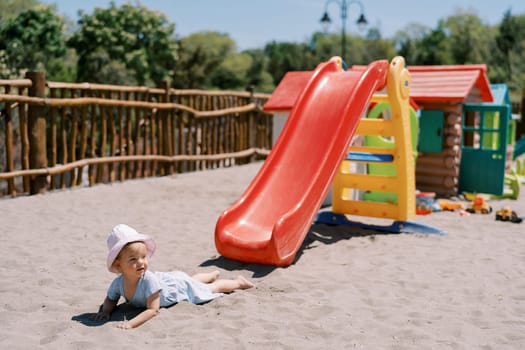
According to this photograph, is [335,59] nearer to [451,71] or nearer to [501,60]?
[451,71]

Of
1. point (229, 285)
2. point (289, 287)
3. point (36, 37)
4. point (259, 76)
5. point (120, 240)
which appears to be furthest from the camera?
point (259, 76)

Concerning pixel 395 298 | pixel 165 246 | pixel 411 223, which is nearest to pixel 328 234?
pixel 411 223

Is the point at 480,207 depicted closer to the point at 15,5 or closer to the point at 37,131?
the point at 37,131

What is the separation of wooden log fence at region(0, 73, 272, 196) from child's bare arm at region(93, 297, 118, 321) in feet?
15.2

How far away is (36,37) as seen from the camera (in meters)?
37.1

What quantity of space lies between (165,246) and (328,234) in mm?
1771

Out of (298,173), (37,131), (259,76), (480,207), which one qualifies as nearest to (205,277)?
(298,173)

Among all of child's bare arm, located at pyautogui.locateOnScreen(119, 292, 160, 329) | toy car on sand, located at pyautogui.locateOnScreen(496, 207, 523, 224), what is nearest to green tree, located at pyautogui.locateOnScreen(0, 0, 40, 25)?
toy car on sand, located at pyautogui.locateOnScreen(496, 207, 523, 224)

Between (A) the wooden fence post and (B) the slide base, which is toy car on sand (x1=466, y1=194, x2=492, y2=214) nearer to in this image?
(B) the slide base

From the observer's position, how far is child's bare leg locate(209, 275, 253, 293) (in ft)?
13.6

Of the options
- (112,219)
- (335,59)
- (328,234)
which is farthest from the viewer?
(335,59)

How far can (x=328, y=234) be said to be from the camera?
6.32 meters

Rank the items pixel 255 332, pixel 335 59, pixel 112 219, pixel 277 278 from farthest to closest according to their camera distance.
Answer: pixel 335 59 < pixel 112 219 < pixel 277 278 < pixel 255 332

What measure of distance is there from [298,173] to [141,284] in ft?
8.09
